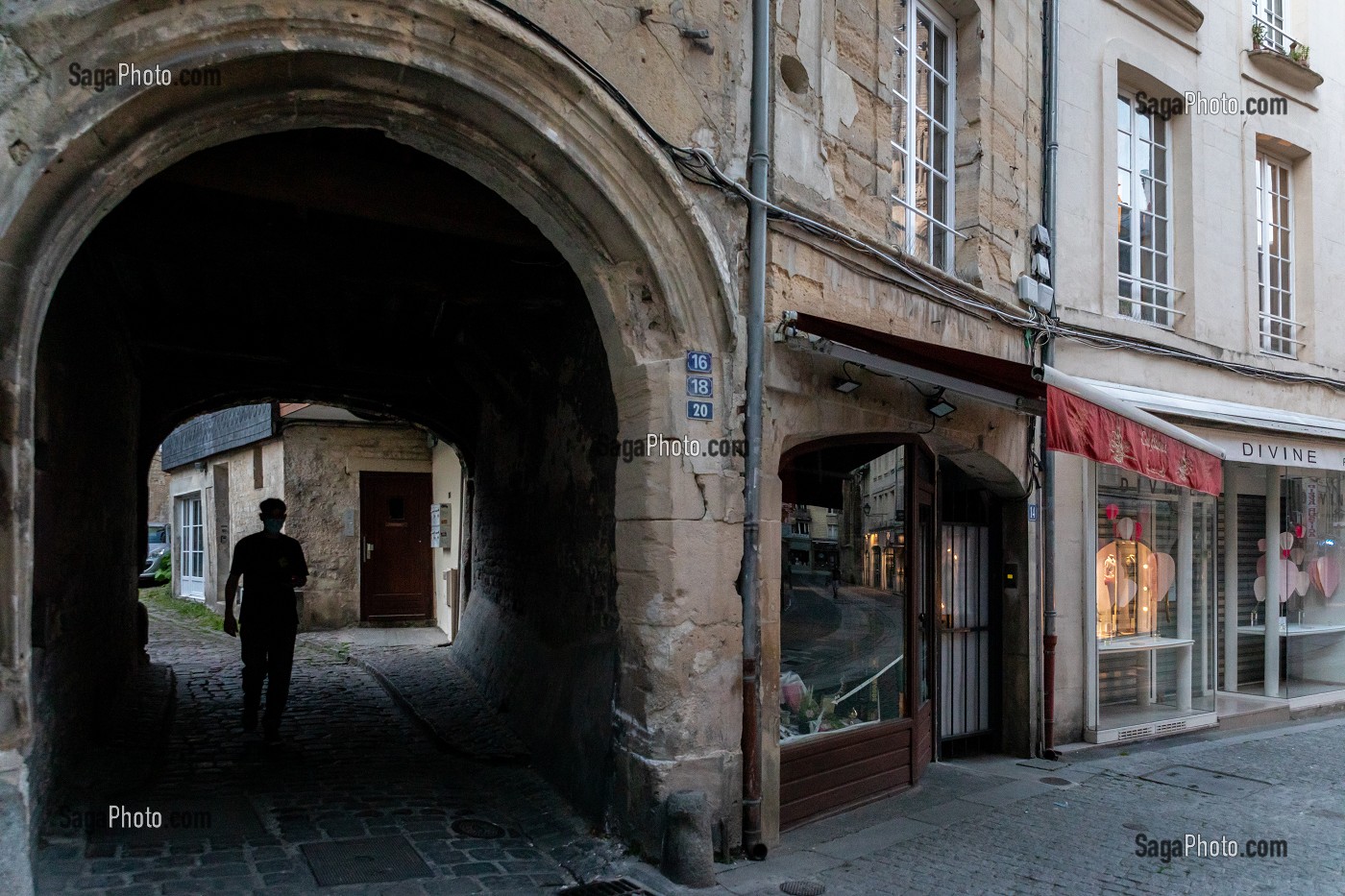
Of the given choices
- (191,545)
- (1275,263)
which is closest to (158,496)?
(191,545)

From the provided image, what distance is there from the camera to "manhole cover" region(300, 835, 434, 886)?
13.9 ft

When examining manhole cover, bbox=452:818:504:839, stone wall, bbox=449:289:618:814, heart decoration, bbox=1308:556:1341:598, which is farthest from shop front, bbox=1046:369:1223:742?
manhole cover, bbox=452:818:504:839

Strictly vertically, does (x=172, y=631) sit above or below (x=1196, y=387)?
below

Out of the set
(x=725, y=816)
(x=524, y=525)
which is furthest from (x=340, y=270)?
(x=725, y=816)

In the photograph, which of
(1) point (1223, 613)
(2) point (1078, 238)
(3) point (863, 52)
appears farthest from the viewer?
(1) point (1223, 613)

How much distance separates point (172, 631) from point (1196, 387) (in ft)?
41.9

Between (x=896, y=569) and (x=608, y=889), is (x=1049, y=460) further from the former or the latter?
(x=608, y=889)

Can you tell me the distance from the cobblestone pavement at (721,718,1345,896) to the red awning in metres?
2.06

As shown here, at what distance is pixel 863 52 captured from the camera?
6.02m

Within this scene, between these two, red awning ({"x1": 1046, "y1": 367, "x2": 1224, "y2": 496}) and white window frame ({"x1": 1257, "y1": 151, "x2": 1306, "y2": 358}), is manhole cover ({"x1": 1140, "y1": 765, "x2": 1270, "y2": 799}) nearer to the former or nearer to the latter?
red awning ({"x1": 1046, "y1": 367, "x2": 1224, "y2": 496})

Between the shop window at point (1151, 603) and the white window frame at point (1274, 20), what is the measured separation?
15.8 feet

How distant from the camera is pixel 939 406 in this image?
6.38 m

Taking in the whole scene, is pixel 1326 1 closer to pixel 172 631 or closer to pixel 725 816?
pixel 725 816

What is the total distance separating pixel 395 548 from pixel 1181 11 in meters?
11.6
